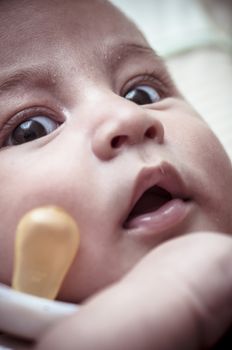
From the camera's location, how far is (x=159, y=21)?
1658mm

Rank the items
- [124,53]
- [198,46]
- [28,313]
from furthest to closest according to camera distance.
A: [198,46]
[124,53]
[28,313]

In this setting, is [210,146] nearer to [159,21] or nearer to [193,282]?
[193,282]

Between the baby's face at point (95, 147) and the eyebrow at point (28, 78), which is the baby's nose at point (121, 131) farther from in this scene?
the eyebrow at point (28, 78)

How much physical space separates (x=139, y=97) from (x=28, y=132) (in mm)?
201

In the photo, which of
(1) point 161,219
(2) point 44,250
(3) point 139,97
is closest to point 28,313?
(2) point 44,250

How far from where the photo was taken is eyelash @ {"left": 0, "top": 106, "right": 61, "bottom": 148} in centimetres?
86

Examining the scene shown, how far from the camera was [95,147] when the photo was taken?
748mm

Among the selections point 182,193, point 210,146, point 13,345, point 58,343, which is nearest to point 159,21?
point 210,146

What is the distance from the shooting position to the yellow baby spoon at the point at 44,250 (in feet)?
2.21

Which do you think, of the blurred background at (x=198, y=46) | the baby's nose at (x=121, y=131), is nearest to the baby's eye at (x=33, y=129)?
the baby's nose at (x=121, y=131)

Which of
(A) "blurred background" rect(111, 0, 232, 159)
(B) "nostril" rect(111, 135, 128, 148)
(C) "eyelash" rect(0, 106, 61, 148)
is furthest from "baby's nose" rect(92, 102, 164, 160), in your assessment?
(A) "blurred background" rect(111, 0, 232, 159)

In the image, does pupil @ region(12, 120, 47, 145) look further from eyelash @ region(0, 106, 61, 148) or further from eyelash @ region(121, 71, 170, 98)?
eyelash @ region(121, 71, 170, 98)

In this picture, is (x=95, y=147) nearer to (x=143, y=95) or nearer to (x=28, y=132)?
(x=28, y=132)

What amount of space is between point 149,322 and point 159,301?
29 millimetres
